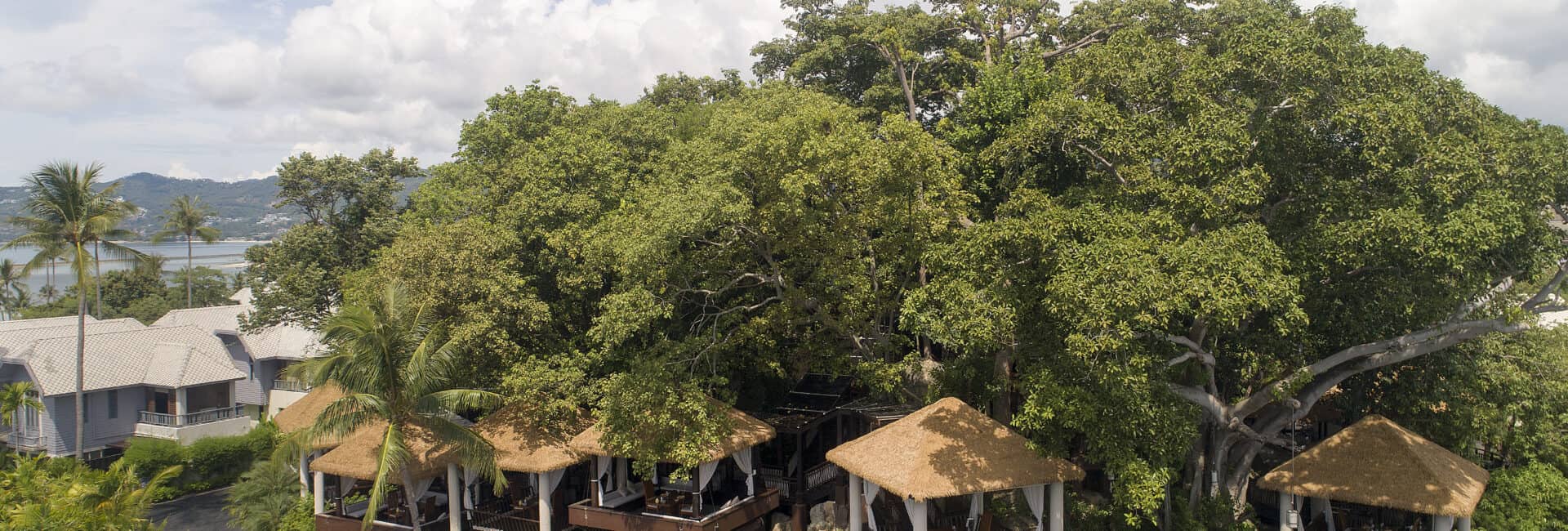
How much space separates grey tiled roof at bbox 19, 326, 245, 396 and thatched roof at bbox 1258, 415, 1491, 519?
3363cm

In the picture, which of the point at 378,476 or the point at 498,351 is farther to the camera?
the point at 498,351

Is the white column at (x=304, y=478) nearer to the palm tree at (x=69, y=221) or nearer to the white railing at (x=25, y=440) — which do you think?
the palm tree at (x=69, y=221)

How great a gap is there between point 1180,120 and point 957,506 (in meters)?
8.40

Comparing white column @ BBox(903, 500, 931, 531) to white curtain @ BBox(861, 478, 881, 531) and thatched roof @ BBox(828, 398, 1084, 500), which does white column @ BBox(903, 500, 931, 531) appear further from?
white curtain @ BBox(861, 478, 881, 531)

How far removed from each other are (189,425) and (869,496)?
26.9m

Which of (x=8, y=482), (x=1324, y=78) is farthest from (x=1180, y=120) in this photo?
(x=8, y=482)

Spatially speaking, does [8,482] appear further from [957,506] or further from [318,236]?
[957,506]

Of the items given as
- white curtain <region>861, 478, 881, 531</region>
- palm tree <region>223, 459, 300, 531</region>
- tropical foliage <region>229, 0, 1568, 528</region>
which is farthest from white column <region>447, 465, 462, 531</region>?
white curtain <region>861, 478, 881, 531</region>

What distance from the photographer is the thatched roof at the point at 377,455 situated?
18312 millimetres

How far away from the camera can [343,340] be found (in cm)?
1747

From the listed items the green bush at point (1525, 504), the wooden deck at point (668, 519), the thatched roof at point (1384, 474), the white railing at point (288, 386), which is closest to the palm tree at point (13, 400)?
the white railing at point (288, 386)

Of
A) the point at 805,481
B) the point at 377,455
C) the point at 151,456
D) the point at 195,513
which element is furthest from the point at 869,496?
Result: the point at 151,456

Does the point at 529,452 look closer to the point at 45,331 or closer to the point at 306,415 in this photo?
the point at 306,415

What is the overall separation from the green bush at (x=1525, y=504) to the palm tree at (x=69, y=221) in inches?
1358
